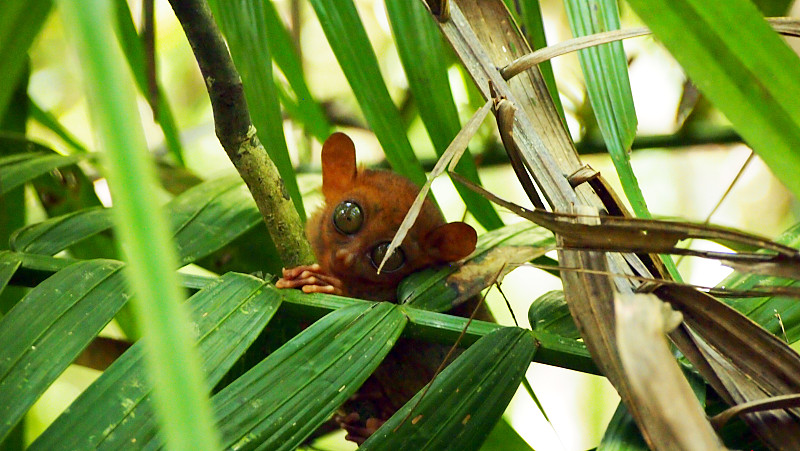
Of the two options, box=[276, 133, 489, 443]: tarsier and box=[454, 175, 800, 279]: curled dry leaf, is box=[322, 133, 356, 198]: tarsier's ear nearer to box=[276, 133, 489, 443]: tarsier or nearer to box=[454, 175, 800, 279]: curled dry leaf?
box=[276, 133, 489, 443]: tarsier

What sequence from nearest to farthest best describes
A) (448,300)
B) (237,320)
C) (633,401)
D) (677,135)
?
1. (633,401)
2. (237,320)
3. (448,300)
4. (677,135)

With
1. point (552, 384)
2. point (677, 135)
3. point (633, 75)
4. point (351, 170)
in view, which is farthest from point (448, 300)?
point (633, 75)

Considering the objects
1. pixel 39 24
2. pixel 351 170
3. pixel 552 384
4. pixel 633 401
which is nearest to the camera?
pixel 633 401

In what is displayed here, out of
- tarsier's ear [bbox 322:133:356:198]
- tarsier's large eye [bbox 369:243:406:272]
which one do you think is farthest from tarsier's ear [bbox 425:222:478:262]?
tarsier's ear [bbox 322:133:356:198]

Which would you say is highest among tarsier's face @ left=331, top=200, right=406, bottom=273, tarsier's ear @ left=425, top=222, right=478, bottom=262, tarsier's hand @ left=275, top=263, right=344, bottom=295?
tarsier's face @ left=331, top=200, right=406, bottom=273

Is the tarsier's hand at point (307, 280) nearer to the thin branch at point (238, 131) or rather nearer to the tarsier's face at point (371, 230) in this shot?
the thin branch at point (238, 131)

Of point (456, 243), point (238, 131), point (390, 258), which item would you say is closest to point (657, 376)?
point (238, 131)

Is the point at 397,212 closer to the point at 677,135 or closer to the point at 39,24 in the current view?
the point at 39,24

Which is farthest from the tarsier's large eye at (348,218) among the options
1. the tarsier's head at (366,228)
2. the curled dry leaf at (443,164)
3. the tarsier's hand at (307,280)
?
the curled dry leaf at (443,164)
